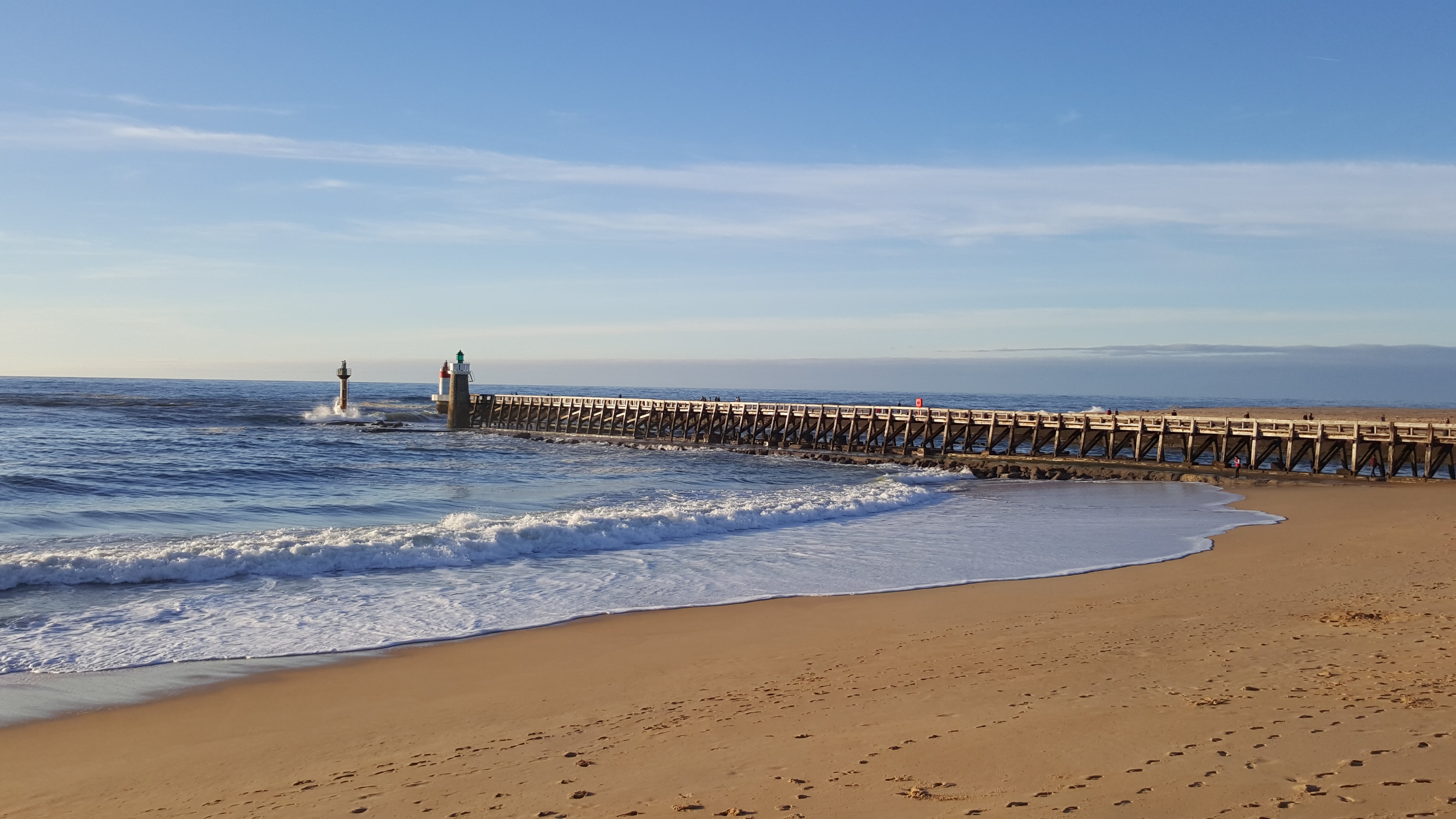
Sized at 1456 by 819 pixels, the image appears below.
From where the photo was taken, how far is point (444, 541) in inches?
571

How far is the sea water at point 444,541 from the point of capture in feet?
32.0

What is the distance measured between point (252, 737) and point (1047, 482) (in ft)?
83.4

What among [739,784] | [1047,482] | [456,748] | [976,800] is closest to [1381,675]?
[976,800]

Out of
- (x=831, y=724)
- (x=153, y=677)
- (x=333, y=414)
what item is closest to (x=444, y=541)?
(x=153, y=677)

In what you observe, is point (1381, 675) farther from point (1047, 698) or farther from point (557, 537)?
point (557, 537)

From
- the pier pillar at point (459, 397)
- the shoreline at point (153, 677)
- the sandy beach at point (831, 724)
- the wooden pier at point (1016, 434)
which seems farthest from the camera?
the pier pillar at point (459, 397)

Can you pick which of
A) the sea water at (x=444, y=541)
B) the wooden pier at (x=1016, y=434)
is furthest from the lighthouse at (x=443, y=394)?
the sea water at (x=444, y=541)

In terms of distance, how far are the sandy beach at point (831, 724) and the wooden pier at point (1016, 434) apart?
2019 centimetres

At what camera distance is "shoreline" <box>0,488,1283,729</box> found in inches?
274

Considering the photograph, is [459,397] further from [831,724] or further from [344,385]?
[831,724]

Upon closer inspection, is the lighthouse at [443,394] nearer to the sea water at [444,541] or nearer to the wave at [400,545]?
the sea water at [444,541]

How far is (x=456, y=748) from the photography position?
19.7ft

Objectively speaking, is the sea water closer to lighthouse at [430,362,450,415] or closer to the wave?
the wave

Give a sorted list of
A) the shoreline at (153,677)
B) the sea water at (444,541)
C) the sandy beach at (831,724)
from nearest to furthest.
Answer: the sandy beach at (831,724) → the shoreline at (153,677) → the sea water at (444,541)
